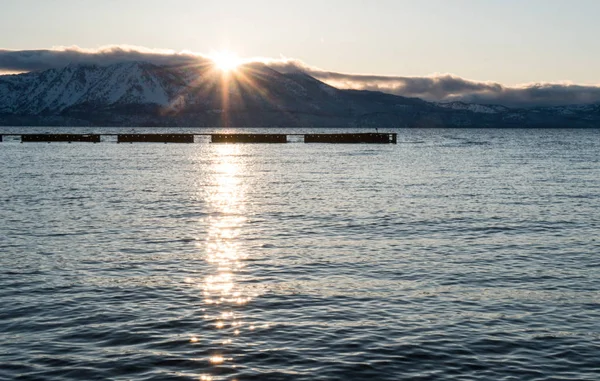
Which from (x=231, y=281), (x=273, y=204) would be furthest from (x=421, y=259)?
(x=273, y=204)

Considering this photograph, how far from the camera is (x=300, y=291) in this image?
910 inches

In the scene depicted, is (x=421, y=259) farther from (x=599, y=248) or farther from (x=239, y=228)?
(x=239, y=228)

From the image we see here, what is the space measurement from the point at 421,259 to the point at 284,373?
1418 centimetres

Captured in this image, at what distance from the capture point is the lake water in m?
16.2

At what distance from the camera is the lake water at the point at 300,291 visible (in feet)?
53.3

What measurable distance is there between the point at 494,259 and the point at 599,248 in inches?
242

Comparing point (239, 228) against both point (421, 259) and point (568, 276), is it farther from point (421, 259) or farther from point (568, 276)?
point (568, 276)

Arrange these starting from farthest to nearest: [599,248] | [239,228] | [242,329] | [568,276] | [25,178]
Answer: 1. [25,178]
2. [239,228]
3. [599,248]
4. [568,276]
5. [242,329]

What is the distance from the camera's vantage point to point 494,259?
28.8m

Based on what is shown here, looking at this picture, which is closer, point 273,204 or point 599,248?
point 599,248

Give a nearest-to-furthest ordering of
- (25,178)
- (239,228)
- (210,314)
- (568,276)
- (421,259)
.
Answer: (210,314)
(568,276)
(421,259)
(239,228)
(25,178)

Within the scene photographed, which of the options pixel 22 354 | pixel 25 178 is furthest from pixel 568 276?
pixel 25 178

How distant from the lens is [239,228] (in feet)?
126

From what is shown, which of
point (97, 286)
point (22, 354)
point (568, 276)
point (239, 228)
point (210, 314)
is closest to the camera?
point (22, 354)
